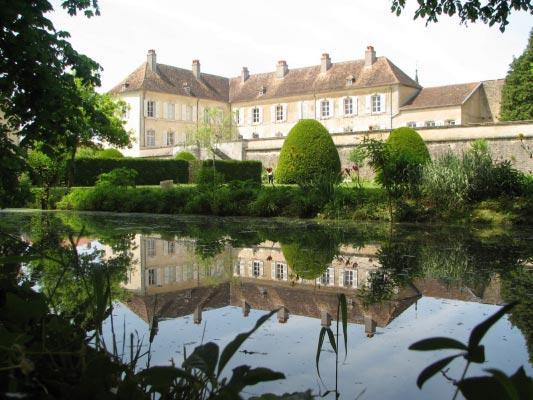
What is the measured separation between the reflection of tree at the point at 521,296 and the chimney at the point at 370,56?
4677 centimetres

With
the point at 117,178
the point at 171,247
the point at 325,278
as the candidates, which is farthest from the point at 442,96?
the point at 325,278

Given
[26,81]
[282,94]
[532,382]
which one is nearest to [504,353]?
[532,382]

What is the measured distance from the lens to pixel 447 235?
8422mm

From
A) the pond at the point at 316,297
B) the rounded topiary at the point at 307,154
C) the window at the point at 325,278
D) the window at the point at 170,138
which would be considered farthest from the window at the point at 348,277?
the window at the point at 170,138

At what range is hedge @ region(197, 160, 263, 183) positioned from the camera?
32.6 metres

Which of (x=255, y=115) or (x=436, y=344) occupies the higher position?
(x=255, y=115)

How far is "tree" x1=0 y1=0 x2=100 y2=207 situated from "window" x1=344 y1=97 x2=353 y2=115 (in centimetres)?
4482

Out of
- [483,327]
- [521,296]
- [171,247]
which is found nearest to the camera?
[483,327]

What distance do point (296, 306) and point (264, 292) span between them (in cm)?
53

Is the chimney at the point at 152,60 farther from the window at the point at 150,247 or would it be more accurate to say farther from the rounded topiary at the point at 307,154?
the window at the point at 150,247

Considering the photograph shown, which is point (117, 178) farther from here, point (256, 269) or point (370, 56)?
point (370, 56)

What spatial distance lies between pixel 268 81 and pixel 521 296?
53976 millimetres

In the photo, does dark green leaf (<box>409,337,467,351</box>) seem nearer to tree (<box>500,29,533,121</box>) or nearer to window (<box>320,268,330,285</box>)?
window (<box>320,268,330,285</box>)

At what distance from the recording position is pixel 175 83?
54.3 m
